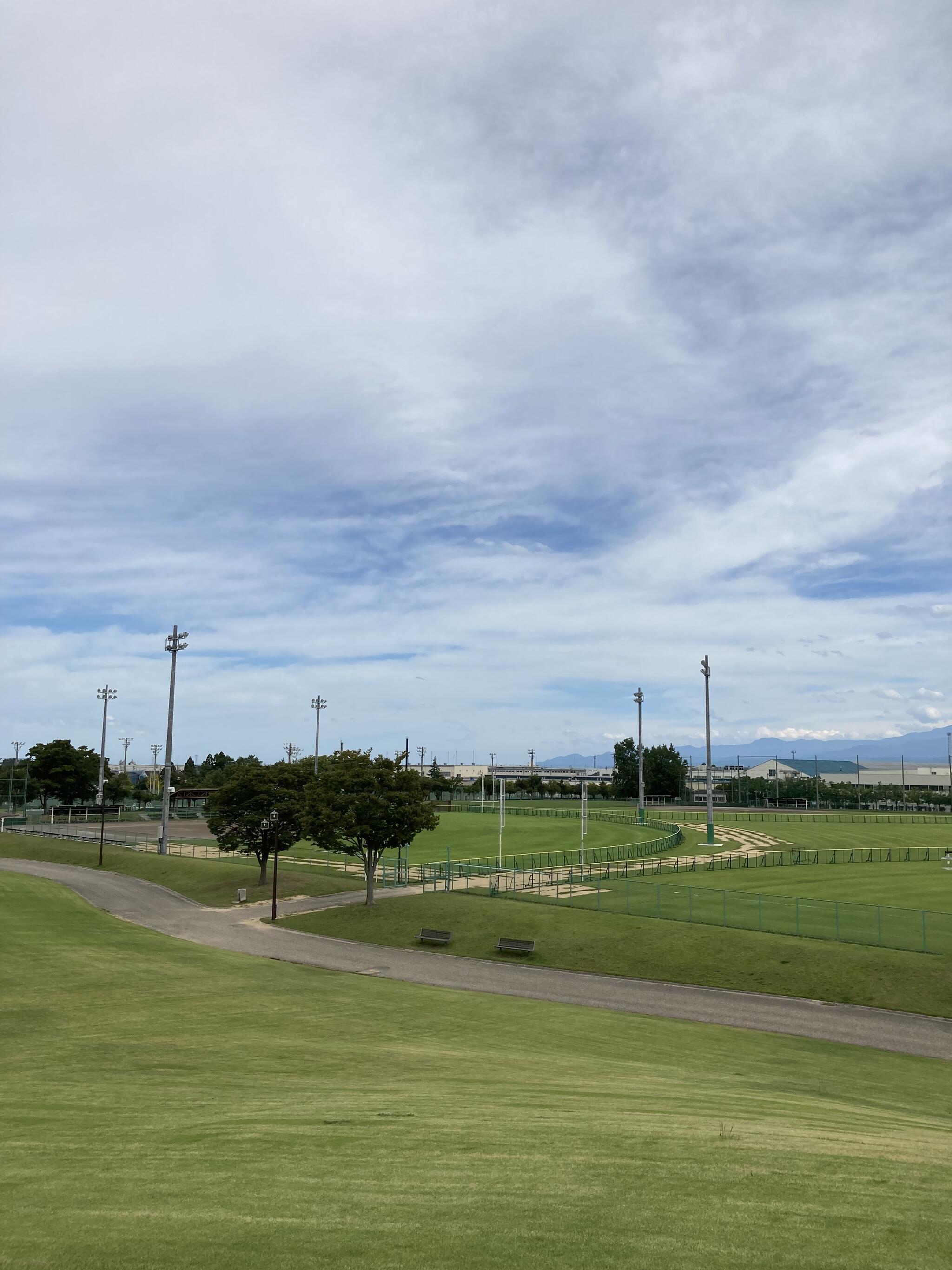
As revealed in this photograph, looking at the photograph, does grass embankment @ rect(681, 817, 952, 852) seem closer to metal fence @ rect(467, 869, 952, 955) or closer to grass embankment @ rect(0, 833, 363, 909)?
metal fence @ rect(467, 869, 952, 955)

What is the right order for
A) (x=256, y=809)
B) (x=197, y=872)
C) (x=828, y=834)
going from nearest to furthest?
(x=256, y=809) → (x=197, y=872) → (x=828, y=834)

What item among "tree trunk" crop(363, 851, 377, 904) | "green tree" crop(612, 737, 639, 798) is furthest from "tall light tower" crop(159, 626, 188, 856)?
"green tree" crop(612, 737, 639, 798)

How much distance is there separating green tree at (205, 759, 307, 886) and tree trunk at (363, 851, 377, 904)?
9588 mm

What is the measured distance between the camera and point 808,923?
39.3 metres

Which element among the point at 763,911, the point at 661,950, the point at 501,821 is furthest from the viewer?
the point at 501,821

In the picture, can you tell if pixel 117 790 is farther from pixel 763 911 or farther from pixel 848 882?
pixel 763 911

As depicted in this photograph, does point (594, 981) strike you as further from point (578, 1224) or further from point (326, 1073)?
point (578, 1224)

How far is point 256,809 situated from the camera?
57.5m

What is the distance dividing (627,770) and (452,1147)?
542ft

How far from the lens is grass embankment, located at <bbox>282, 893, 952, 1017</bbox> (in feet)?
104

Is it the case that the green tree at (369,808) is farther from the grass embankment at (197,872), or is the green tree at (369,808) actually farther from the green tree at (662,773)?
the green tree at (662,773)

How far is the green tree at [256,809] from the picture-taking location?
56.8 metres

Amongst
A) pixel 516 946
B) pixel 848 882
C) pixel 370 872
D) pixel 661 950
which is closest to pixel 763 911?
pixel 661 950

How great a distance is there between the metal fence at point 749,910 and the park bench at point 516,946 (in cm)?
613
